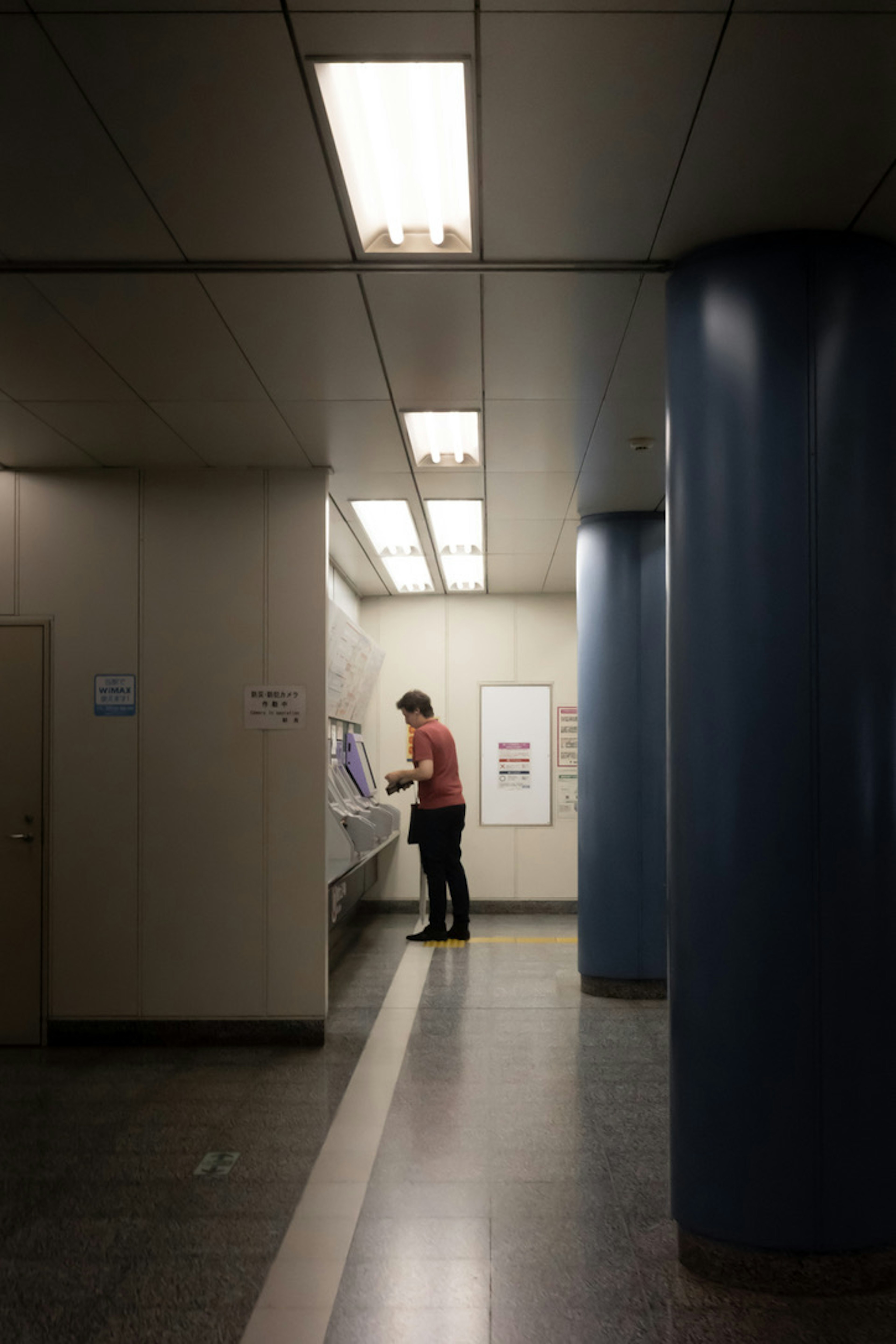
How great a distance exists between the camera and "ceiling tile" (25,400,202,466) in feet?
15.3

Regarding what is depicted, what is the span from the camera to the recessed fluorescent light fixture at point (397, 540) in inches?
259

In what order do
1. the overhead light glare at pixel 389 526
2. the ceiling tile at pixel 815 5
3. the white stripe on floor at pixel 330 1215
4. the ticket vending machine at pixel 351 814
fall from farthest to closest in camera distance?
the overhead light glare at pixel 389 526, the ticket vending machine at pixel 351 814, the white stripe on floor at pixel 330 1215, the ceiling tile at pixel 815 5

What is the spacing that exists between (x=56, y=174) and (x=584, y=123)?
132cm

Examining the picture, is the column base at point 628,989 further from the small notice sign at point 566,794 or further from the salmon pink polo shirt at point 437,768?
the small notice sign at point 566,794

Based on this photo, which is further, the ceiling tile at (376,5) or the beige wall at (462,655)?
the beige wall at (462,655)

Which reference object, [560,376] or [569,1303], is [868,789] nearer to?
[569,1303]

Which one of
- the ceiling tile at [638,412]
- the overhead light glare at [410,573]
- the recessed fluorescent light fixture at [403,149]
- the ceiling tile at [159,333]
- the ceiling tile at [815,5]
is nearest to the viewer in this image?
the ceiling tile at [815,5]

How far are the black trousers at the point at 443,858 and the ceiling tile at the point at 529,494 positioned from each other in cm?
250

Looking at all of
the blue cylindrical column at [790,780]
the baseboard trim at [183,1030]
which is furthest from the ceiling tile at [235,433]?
the baseboard trim at [183,1030]

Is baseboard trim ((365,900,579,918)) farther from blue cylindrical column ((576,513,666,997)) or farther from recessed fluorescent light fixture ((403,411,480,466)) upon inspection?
recessed fluorescent light fixture ((403,411,480,466))

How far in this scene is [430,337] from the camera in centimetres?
389

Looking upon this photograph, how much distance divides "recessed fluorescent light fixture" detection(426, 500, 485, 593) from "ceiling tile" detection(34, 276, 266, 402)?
2086 millimetres

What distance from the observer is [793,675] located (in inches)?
117

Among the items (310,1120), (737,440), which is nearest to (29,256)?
(737,440)
